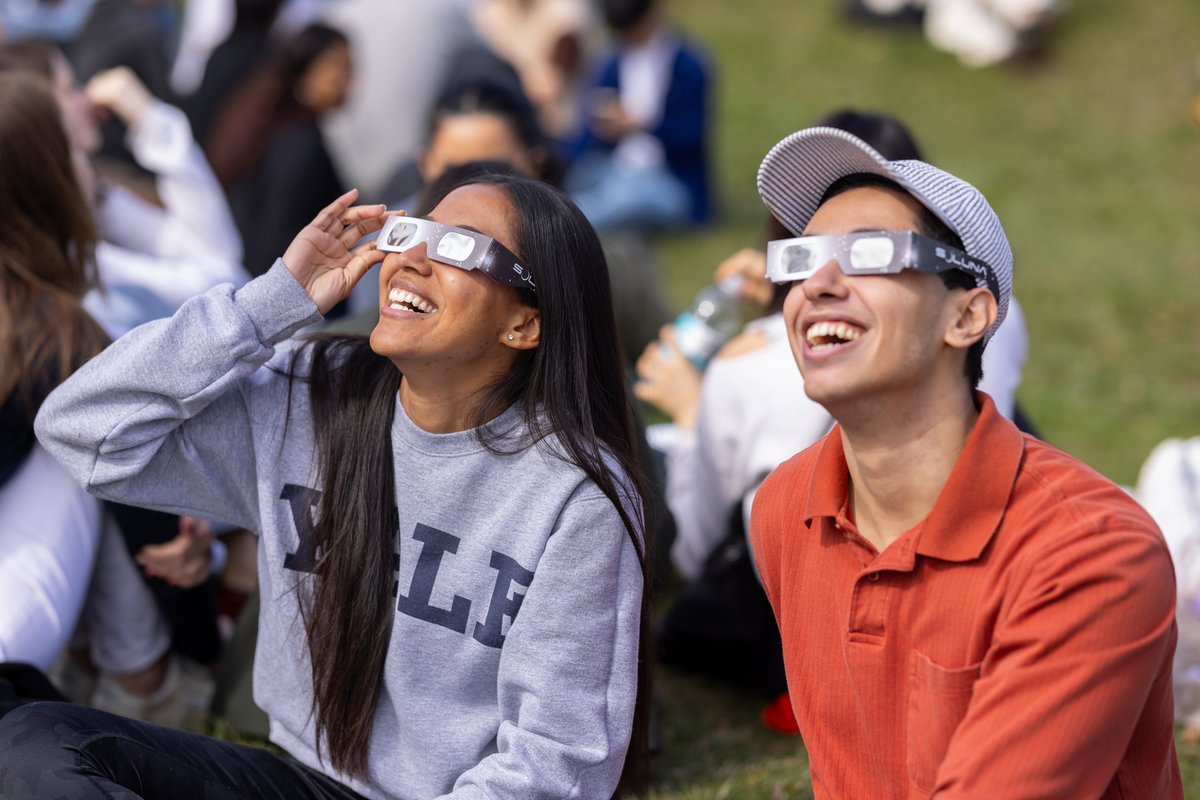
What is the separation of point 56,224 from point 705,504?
1933mm

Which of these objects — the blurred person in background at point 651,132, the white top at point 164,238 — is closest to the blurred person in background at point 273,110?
the white top at point 164,238

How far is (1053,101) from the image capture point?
33.0ft

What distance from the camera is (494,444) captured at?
261 cm

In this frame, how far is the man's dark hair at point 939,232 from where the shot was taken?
7.10ft

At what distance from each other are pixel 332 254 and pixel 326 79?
389 centimetres

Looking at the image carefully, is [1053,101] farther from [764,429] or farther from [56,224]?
[56,224]

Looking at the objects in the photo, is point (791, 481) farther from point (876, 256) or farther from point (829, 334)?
point (876, 256)

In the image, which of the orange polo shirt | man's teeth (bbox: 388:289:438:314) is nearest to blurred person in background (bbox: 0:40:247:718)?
man's teeth (bbox: 388:289:438:314)

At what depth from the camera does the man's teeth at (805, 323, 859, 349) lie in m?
2.15

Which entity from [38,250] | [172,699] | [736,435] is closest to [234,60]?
[38,250]

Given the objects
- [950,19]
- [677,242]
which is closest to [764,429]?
[677,242]

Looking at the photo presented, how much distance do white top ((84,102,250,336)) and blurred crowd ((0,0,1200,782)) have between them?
0.03 ft

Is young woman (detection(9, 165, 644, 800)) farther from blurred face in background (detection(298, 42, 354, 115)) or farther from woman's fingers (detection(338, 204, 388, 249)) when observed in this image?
blurred face in background (detection(298, 42, 354, 115))

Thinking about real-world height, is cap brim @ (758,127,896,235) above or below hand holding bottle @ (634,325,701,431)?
above
